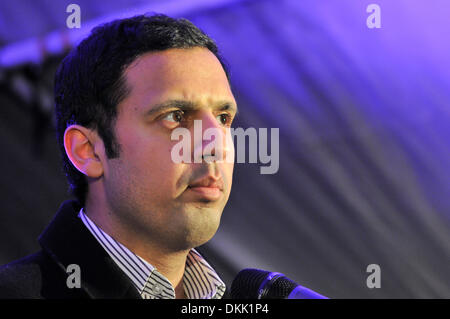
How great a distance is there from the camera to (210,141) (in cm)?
91

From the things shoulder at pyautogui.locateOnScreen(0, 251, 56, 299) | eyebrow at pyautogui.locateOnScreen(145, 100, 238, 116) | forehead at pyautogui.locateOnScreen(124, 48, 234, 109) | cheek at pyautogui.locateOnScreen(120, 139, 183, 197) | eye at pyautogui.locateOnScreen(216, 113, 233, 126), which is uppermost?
forehead at pyautogui.locateOnScreen(124, 48, 234, 109)

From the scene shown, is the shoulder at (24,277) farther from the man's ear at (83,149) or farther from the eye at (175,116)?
the eye at (175,116)

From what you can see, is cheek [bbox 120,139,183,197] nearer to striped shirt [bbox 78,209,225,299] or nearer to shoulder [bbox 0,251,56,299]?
striped shirt [bbox 78,209,225,299]

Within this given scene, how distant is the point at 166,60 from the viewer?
96cm

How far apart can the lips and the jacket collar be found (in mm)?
182

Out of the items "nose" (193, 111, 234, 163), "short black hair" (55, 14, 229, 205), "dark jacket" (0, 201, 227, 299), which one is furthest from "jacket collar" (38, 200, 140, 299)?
"nose" (193, 111, 234, 163)

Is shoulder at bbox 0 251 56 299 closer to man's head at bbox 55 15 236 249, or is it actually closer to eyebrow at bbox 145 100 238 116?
man's head at bbox 55 15 236 249

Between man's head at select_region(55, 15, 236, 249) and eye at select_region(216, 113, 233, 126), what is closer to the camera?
man's head at select_region(55, 15, 236, 249)

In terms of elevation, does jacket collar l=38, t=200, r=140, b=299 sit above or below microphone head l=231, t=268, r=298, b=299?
above

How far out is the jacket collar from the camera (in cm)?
89

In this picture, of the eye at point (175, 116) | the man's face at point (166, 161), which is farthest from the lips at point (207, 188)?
the eye at point (175, 116)

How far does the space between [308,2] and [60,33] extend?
1003 mm

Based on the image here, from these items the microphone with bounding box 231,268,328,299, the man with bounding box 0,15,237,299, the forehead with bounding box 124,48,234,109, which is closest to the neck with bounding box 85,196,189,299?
the man with bounding box 0,15,237,299
